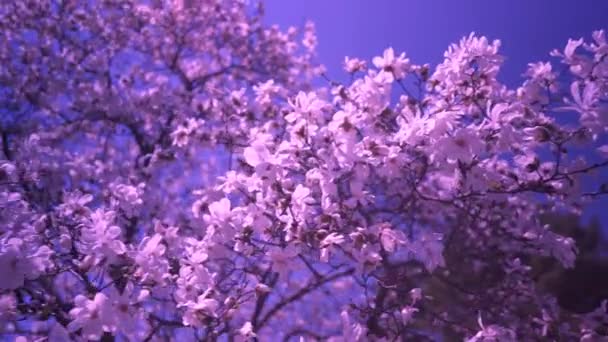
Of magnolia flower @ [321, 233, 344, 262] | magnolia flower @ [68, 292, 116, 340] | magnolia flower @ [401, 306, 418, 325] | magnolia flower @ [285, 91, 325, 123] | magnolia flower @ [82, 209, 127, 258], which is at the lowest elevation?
magnolia flower @ [68, 292, 116, 340]

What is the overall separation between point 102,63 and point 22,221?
179 inches

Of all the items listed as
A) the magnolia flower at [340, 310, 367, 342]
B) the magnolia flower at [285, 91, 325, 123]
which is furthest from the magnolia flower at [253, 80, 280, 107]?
the magnolia flower at [340, 310, 367, 342]

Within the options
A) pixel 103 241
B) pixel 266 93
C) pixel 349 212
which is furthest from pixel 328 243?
pixel 266 93

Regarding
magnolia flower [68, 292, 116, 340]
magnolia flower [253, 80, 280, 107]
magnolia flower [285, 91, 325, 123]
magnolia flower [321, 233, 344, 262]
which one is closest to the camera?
magnolia flower [68, 292, 116, 340]

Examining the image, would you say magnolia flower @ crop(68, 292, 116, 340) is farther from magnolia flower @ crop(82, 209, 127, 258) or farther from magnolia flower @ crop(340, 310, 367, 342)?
magnolia flower @ crop(340, 310, 367, 342)

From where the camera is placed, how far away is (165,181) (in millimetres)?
8203

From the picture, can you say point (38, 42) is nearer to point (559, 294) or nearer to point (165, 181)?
point (165, 181)

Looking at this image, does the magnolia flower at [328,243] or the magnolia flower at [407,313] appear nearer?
the magnolia flower at [328,243]

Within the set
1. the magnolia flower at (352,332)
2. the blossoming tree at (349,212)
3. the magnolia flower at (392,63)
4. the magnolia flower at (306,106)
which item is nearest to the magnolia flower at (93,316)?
the blossoming tree at (349,212)

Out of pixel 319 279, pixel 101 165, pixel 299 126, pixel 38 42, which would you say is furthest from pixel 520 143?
pixel 38 42

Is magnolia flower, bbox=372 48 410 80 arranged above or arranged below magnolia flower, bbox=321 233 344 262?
above

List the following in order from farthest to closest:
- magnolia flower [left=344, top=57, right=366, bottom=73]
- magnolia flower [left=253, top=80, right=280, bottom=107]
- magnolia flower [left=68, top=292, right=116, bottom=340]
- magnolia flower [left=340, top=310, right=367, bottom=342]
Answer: magnolia flower [left=253, top=80, right=280, bottom=107] → magnolia flower [left=344, top=57, right=366, bottom=73] → magnolia flower [left=340, top=310, right=367, bottom=342] → magnolia flower [left=68, top=292, right=116, bottom=340]

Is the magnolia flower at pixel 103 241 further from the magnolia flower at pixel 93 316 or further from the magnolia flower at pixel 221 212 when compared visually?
the magnolia flower at pixel 221 212

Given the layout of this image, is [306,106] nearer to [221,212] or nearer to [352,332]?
[221,212]
